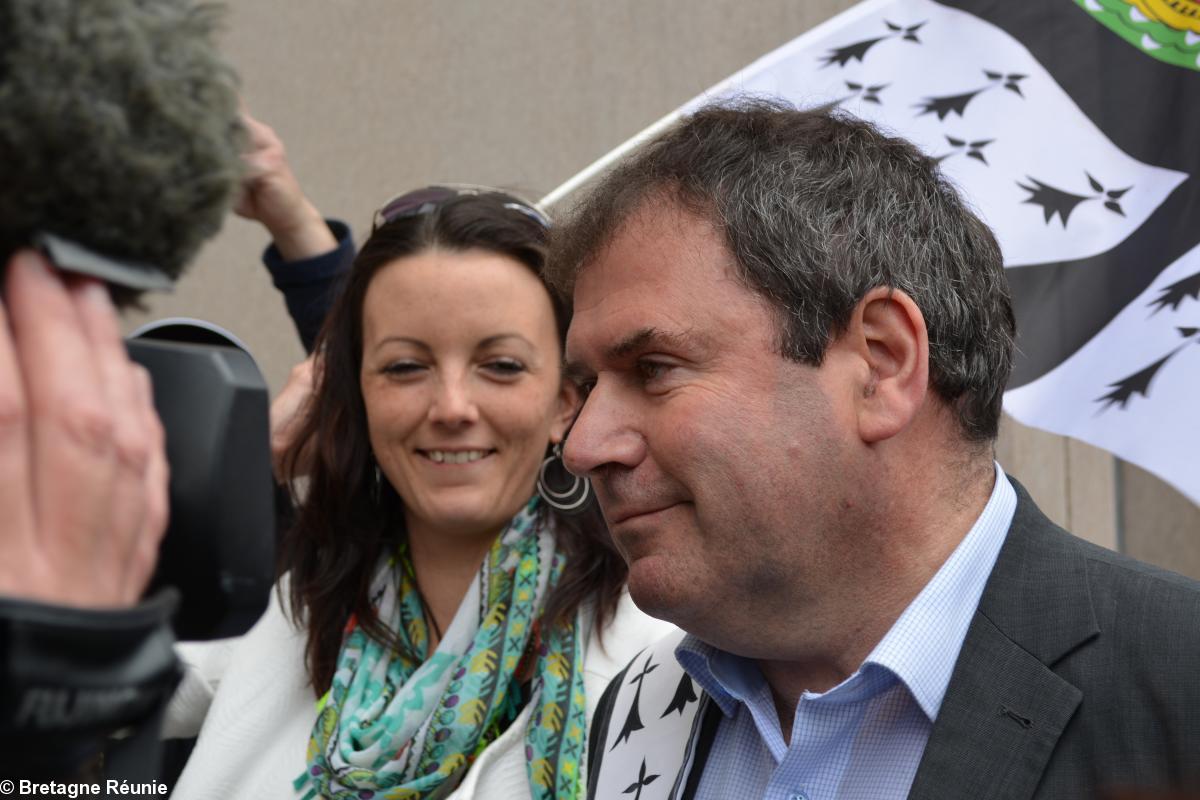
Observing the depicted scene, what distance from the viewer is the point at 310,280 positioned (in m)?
3.81

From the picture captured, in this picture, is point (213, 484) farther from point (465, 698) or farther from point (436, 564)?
point (436, 564)

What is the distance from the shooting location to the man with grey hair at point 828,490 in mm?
1957

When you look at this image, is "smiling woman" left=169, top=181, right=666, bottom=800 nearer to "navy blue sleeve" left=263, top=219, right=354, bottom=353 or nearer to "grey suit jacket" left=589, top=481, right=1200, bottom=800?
"navy blue sleeve" left=263, top=219, right=354, bottom=353

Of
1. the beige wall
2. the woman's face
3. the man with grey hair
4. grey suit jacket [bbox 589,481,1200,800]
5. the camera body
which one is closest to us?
the camera body

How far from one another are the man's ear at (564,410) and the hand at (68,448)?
221cm

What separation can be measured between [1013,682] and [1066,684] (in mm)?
71

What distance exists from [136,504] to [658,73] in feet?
15.3

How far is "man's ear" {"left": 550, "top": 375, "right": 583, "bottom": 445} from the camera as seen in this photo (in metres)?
3.19

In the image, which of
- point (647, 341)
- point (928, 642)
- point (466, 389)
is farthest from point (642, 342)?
point (466, 389)

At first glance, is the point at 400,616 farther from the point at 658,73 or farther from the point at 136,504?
the point at 658,73

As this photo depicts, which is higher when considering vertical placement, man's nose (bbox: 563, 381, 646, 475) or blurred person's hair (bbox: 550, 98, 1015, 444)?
blurred person's hair (bbox: 550, 98, 1015, 444)

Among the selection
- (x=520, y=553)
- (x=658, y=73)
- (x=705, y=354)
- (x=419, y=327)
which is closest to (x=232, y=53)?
(x=658, y=73)

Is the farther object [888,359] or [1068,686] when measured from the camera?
[888,359]

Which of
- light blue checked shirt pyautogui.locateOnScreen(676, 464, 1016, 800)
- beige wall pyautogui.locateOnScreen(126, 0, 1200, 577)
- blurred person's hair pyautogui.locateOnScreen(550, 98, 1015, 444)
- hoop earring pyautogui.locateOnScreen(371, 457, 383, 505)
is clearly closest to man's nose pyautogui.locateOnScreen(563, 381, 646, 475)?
blurred person's hair pyautogui.locateOnScreen(550, 98, 1015, 444)
